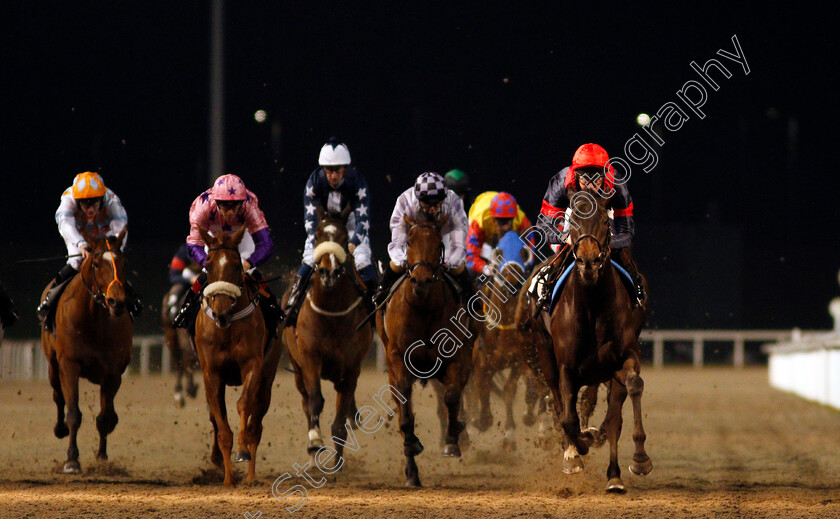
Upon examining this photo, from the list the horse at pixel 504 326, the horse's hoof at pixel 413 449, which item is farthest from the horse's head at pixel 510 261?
the horse's hoof at pixel 413 449

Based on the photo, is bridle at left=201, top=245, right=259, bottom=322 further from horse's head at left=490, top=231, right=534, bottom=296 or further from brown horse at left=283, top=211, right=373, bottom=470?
horse's head at left=490, top=231, right=534, bottom=296

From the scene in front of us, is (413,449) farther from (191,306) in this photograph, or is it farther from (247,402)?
(191,306)

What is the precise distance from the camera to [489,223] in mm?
11758

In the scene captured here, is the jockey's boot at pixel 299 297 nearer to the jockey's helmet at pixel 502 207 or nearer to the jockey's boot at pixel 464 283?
the jockey's boot at pixel 464 283

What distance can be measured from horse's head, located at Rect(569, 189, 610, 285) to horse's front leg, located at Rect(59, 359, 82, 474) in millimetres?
4176

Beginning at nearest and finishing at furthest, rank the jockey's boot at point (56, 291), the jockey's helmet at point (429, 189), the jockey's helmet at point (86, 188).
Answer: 1. the jockey's helmet at point (429, 189)
2. the jockey's helmet at point (86, 188)
3. the jockey's boot at point (56, 291)

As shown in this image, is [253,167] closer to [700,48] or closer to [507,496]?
[700,48]

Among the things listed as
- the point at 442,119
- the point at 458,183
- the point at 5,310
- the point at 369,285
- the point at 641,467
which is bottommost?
the point at 641,467

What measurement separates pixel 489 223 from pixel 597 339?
3.93 meters

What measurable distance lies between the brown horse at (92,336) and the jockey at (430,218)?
2050mm

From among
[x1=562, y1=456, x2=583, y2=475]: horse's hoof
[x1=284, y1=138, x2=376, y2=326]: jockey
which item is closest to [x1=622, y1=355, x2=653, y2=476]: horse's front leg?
[x1=562, y1=456, x2=583, y2=475]: horse's hoof

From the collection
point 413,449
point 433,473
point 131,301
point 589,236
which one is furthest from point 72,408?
point 589,236

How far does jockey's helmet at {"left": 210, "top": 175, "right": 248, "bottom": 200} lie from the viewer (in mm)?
8977

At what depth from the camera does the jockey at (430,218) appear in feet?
29.0
